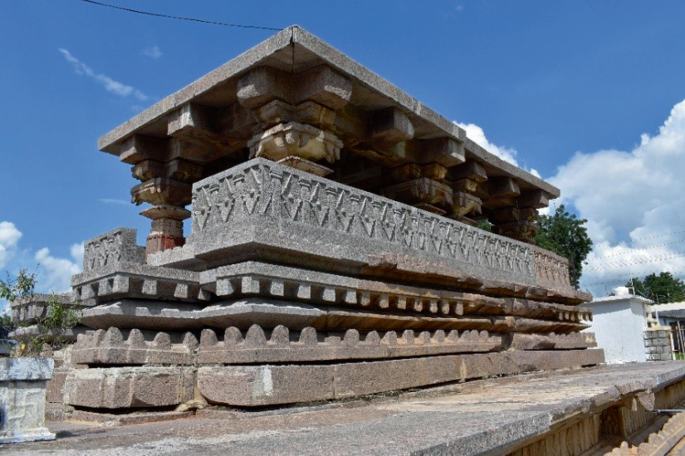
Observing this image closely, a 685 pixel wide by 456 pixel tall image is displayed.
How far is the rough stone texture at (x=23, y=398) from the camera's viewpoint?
2803 millimetres

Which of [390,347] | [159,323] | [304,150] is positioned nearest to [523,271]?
[390,347]

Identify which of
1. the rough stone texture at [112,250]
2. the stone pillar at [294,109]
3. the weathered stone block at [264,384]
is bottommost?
the weathered stone block at [264,384]

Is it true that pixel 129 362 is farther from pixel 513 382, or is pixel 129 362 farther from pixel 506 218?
pixel 506 218

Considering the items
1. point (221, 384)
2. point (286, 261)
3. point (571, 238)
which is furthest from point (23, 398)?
point (571, 238)

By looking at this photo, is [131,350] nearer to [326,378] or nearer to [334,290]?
[326,378]

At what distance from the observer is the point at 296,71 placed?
542 cm

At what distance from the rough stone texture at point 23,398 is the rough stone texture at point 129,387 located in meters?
1.16

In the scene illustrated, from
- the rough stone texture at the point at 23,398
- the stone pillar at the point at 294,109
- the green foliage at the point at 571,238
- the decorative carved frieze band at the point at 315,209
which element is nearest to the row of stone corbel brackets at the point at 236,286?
the decorative carved frieze band at the point at 315,209

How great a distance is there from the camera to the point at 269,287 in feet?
14.8

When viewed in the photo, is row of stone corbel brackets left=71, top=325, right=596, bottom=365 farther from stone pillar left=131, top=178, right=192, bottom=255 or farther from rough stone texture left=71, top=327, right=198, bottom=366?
stone pillar left=131, top=178, right=192, bottom=255

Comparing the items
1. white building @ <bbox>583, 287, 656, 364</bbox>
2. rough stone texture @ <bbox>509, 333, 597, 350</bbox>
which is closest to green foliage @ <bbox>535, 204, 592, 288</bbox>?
white building @ <bbox>583, 287, 656, 364</bbox>

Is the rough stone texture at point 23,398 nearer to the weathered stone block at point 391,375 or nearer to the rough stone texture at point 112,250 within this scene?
the rough stone texture at point 112,250

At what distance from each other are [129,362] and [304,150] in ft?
7.60

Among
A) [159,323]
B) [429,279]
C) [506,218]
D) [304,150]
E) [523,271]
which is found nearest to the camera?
[159,323]
